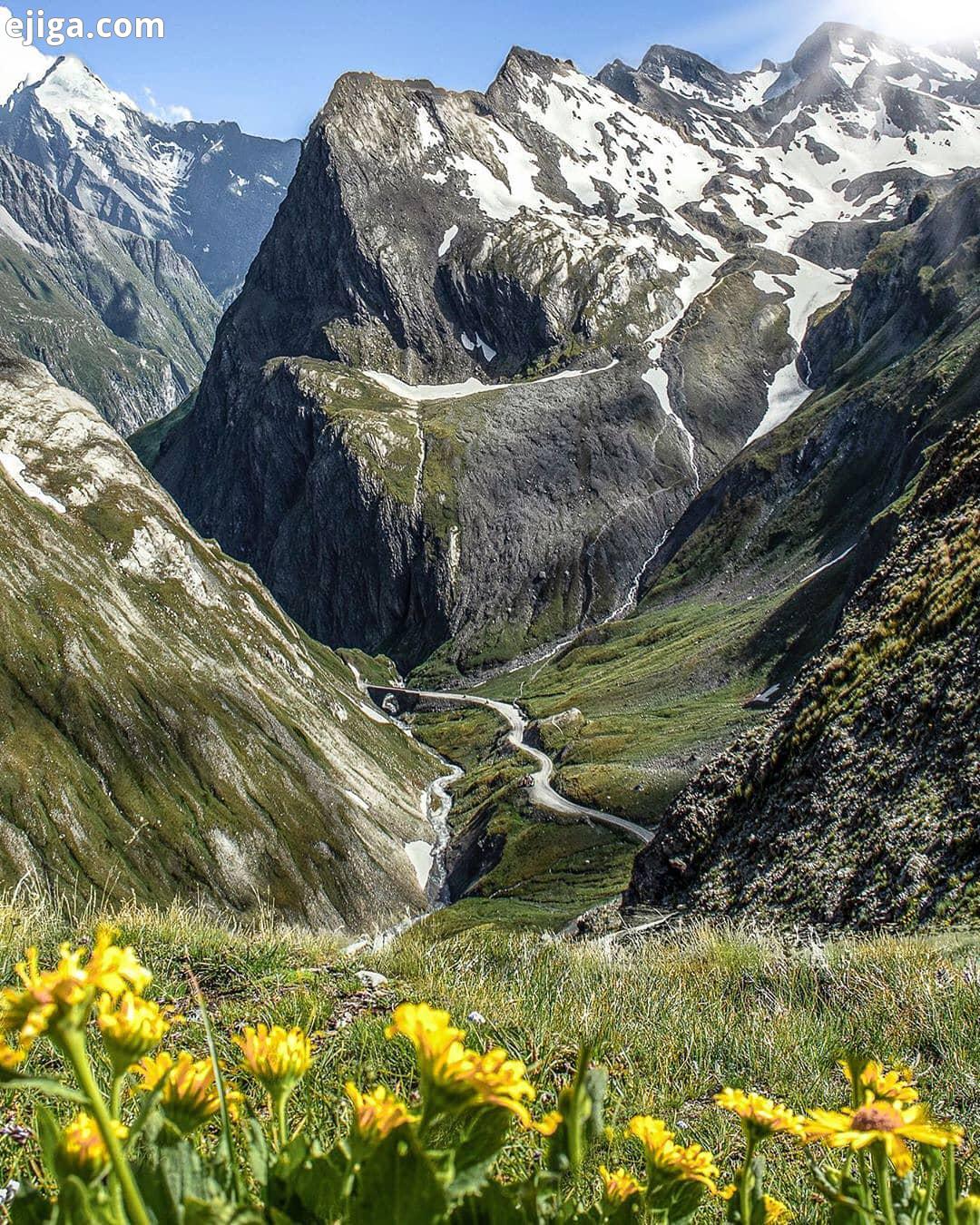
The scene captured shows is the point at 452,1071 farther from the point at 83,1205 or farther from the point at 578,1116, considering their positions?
the point at 83,1205

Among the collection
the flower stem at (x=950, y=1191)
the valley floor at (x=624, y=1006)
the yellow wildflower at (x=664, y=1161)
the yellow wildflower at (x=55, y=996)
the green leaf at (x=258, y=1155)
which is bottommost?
the valley floor at (x=624, y=1006)

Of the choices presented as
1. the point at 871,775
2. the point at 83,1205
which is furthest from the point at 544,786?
the point at 83,1205

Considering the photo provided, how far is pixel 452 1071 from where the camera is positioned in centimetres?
173

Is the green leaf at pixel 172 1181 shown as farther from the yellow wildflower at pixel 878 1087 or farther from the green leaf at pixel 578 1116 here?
the yellow wildflower at pixel 878 1087

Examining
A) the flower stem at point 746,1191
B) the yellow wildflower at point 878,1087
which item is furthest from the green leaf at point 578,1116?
the yellow wildflower at point 878,1087

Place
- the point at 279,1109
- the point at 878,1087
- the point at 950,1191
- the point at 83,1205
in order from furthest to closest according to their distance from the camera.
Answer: the point at 878,1087 → the point at 279,1109 → the point at 950,1191 → the point at 83,1205

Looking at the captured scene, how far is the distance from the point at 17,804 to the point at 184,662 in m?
33.9

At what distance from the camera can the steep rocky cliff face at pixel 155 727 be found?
77438mm

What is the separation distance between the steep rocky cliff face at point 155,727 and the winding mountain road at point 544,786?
17.5m

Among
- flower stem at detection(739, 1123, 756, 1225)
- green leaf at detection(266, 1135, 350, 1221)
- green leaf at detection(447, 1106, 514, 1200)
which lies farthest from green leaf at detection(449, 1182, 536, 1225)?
flower stem at detection(739, 1123, 756, 1225)

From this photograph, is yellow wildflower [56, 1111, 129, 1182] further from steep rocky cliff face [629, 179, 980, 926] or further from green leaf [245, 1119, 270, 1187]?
steep rocky cliff face [629, 179, 980, 926]

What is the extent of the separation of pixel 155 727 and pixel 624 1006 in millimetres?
90500

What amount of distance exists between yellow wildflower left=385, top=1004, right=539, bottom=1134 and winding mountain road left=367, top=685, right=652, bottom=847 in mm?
59519

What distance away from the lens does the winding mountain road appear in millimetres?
91800
